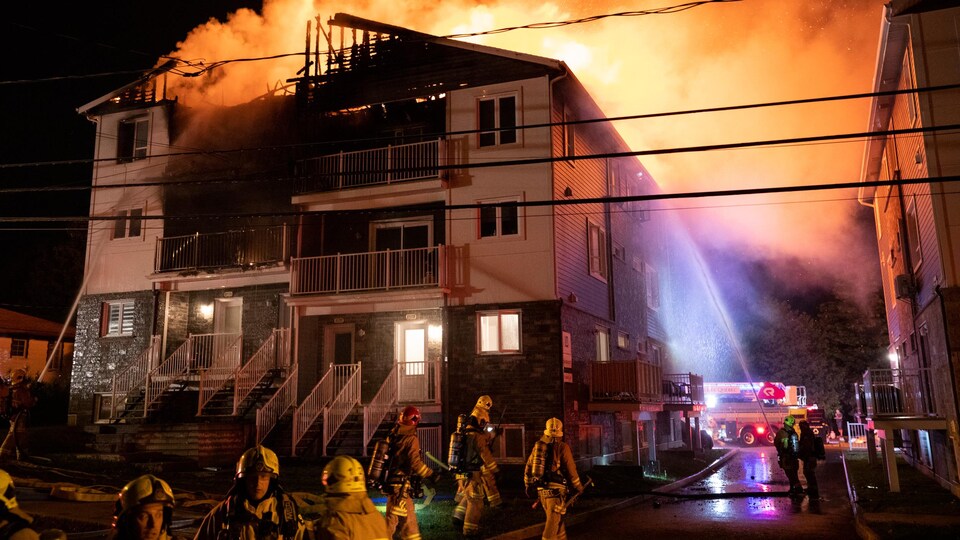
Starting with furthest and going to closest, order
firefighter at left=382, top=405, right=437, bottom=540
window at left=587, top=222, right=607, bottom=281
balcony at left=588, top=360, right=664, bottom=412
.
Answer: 1. window at left=587, top=222, right=607, bottom=281
2. balcony at left=588, top=360, right=664, bottom=412
3. firefighter at left=382, top=405, right=437, bottom=540

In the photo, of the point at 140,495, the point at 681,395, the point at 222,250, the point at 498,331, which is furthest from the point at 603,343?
the point at 140,495

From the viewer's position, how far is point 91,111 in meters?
24.9

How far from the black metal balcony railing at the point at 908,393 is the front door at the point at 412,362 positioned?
32.0 feet

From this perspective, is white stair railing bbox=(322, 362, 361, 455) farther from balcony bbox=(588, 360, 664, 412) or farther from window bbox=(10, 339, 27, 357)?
window bbox=(10, 339, 27, 357)

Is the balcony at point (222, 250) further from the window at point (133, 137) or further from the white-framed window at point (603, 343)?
the white-framed window at point (603, 343)

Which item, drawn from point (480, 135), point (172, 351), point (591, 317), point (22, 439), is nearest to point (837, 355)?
point (591, 317)

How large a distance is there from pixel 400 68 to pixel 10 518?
1825 cm

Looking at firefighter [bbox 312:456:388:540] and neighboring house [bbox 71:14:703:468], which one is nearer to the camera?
firefighter [bbox 312:456:388:540]

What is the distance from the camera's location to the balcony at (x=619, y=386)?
1859 centimetres

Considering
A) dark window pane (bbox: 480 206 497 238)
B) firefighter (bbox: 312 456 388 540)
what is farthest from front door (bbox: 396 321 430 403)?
firefighter (bbox: 312 456 388 540)

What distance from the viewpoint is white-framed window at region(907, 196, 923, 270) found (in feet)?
52.5

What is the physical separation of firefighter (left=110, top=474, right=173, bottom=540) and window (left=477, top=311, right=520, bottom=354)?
47.1 feet

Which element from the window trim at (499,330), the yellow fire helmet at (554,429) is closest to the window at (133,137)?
the window trim at (499,330)

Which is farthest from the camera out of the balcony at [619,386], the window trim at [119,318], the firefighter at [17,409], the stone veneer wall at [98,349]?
the window trim at [119,318]
